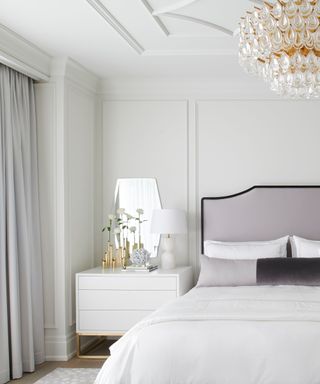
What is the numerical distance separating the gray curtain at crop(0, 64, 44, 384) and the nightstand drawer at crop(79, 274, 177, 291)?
1.36 feet

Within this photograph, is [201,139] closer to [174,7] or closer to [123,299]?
[123,299]

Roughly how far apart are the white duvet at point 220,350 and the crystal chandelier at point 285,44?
4.35ft

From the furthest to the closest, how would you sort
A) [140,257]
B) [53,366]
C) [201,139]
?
[201,139] → [140,257] → [53,366]

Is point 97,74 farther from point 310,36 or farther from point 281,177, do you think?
point 310,36

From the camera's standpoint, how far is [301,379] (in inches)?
131

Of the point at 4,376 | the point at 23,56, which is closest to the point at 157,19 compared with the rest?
the point at 23,56

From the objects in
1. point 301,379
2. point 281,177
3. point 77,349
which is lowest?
point 77,349

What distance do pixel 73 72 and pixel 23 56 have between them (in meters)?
0.76

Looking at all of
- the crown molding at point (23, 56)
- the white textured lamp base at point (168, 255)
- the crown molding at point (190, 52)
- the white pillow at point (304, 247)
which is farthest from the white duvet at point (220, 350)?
the crown molding at point (190, 52)

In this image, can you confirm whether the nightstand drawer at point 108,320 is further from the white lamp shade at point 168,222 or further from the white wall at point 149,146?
the white wall at point 149,146

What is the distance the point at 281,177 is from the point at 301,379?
2.91 meters

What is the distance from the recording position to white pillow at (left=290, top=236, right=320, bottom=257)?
546 centimetres

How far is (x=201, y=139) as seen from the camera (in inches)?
240

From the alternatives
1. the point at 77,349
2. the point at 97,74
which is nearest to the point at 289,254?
the point at 77,349
